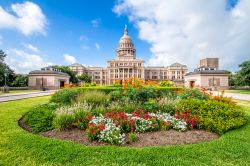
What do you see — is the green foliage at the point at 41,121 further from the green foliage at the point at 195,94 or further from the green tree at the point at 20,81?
the green tree at the point at 20,81

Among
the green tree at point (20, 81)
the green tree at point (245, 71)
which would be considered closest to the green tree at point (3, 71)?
the green tree at point (20, 81)

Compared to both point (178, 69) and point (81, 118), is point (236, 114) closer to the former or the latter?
point (81, 118)

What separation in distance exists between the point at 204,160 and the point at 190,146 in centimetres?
69

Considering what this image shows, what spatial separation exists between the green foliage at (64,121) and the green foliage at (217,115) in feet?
15.6

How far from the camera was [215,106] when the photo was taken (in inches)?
270

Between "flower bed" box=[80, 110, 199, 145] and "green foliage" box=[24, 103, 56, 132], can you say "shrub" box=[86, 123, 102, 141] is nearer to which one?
"flower bed" box=[80, 110, 199, 145]

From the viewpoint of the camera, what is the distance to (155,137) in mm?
5535

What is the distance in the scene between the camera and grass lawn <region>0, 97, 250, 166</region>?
3982 mm

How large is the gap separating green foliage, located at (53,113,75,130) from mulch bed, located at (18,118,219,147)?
203 mm

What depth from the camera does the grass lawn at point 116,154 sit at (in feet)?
13.1

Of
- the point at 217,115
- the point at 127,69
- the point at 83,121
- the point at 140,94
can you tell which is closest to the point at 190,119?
the point at 217,115

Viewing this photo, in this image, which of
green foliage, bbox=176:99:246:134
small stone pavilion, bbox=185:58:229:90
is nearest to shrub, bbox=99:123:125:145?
green foliage, bbox=176:99:246:134

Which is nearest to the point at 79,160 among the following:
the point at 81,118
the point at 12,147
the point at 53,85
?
the point at 12,147

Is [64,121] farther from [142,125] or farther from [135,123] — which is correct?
[142,125]
